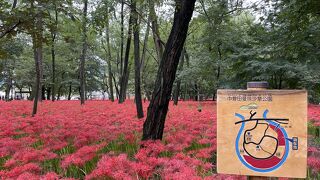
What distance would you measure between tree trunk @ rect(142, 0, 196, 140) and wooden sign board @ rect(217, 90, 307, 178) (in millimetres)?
1944

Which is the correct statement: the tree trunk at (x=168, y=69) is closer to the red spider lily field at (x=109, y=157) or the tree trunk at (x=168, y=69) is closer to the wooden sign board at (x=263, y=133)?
the red spider lily field at (x=109, y=157)

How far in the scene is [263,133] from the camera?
2.52m

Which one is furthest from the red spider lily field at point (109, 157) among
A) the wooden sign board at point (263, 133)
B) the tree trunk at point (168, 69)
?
the wooden sign board at point (263, 133)

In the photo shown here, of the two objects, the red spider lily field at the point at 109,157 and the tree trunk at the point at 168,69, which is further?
the tree trunk at the point at 168,69

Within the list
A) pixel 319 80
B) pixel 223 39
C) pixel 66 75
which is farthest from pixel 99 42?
pixel 319 80

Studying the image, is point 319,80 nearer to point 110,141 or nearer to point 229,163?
point 110,141

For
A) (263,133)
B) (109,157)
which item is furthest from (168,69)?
(263,133)

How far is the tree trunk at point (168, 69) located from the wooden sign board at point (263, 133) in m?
1.94

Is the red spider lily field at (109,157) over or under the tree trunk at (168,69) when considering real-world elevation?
under

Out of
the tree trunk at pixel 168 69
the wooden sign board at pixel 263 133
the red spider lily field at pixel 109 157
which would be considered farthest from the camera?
the tree trunk at pixel 168 69

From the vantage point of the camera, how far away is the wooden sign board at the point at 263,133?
8.10 ft

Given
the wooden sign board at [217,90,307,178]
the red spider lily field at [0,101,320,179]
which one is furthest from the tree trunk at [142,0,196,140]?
the wooden sign board at [217,90,307,178]

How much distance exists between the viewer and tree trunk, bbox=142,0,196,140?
441 centimetres

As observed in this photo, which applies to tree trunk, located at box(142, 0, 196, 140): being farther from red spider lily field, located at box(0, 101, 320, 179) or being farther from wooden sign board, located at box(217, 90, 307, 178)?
wooden sign board, located at box(217, 90, 307, 178)
